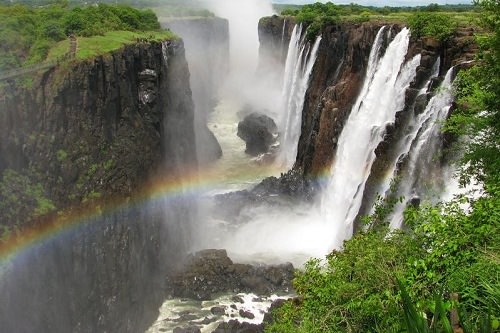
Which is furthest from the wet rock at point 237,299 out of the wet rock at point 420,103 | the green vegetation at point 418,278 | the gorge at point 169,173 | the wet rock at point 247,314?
the green vegetation at point 418,278

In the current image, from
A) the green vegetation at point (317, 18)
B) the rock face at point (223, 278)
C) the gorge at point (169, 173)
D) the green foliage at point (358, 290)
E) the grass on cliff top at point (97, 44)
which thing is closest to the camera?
the green foliage at point (358, 290)

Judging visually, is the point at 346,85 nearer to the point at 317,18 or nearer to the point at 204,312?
the point at 317,18

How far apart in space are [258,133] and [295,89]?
20.3ft

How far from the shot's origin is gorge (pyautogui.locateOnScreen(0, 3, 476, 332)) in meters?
21.4

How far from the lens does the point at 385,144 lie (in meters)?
24.9

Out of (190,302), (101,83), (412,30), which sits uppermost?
(412,30)

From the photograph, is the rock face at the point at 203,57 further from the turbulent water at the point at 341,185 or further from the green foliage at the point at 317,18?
the turbulent water at the point at 341,185

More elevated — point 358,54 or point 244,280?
point 358,54

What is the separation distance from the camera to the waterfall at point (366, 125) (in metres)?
26.5

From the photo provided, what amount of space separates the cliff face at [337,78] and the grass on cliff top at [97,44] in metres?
14.3

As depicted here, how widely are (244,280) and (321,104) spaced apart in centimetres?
1601

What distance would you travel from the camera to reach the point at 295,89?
49.0 metres

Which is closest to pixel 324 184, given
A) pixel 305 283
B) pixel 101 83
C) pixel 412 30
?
pixel 412 30

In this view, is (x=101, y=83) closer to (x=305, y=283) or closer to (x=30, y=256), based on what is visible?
(x=30, y=256)
